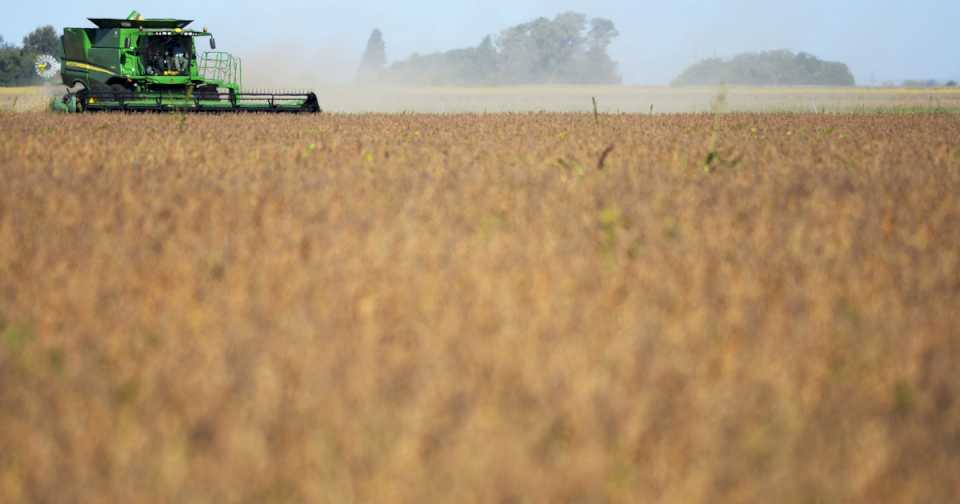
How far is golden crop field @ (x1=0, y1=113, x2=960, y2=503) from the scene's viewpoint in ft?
7.05

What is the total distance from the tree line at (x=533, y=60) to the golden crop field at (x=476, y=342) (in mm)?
87958

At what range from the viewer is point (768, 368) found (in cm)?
271

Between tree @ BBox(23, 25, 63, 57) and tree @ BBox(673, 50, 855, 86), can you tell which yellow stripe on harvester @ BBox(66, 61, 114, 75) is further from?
tree @ BBox(673, 50, 855, 86)

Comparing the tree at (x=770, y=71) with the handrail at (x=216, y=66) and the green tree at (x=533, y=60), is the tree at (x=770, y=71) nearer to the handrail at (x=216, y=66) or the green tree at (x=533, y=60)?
the green tree at (x=533, y=60)

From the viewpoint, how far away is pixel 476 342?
281 cm

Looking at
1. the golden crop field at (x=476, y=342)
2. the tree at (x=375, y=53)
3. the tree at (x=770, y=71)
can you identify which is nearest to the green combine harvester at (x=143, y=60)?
the golden crop field at (x=476, y=342)

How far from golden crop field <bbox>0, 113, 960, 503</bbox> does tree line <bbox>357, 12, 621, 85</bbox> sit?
87958 millimetres

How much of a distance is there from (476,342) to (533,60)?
320 ft

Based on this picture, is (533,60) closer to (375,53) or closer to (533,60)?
(533,60)

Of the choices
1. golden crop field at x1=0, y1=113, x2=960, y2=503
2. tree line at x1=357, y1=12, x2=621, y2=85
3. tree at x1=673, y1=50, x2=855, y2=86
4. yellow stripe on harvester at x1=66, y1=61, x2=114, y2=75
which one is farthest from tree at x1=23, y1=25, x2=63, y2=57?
golden crop field at x1=0, y1=113, x2=960, y2=503

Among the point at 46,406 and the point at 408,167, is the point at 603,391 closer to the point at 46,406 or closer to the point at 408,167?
the point at 46,406

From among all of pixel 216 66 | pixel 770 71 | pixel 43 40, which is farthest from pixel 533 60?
pixel 216 66

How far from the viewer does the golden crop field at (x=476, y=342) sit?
7.05 feet

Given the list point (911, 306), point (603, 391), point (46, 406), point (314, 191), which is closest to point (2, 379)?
point (46, 406)
